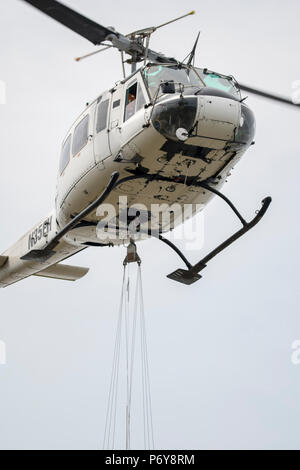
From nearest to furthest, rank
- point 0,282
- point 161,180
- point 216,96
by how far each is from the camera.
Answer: point 216,96
point 161,180
point 0,282

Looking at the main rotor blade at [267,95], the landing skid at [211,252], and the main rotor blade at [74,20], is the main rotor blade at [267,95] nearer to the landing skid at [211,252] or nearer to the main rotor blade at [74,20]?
the landing skid at [211,252]

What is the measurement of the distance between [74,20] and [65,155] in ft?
9.38

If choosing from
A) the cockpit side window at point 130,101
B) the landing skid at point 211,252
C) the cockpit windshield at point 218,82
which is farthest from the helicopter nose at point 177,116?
the landing skid at point 211,252

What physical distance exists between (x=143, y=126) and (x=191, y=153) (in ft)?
2.86

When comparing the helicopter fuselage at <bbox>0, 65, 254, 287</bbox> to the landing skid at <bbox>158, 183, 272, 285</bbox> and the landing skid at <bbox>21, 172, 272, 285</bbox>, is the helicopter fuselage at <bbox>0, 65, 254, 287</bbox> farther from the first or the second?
the landing skid at <bbox>158, 183, 272, 285</bbox>

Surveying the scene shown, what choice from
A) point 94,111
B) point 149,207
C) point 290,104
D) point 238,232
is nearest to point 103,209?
point 149,207

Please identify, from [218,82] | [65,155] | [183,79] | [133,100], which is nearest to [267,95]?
[218,82]

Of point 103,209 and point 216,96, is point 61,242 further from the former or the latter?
point 216,96

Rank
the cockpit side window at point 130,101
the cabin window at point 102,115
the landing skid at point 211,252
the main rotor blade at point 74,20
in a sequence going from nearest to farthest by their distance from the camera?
the main rotor blade at point 74,20, the cockpit side window at point 130,101, the cabin window at point 102,115, the landing skid at point 211,252

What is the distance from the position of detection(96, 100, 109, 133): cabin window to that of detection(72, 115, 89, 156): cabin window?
43 cm

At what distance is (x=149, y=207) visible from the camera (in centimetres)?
1250

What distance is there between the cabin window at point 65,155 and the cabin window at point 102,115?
130 centimetres

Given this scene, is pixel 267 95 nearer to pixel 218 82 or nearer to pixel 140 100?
pixel 218 82

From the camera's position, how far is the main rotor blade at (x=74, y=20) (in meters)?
10.9
